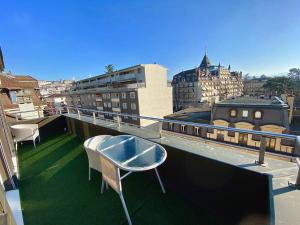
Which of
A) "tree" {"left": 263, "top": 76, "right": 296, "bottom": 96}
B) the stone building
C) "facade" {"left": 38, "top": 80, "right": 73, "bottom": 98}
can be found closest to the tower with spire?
"tree" {"left": 263, "top": 76, "right": 296, "bottom": 96}

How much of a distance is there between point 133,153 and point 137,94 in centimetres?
1807

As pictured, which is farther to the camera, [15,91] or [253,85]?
[253,85]

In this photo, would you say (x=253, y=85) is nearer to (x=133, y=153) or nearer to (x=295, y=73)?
(x=295, y=73)

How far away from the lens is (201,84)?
38.8m

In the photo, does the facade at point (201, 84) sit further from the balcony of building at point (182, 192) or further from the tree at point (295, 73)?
the balcony of building at point (182, 192)

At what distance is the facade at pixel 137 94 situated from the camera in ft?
67.1

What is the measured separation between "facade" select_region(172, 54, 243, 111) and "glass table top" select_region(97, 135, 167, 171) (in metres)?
36.3

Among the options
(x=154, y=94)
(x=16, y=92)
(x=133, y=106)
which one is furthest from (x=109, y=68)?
(x=16, y=92)

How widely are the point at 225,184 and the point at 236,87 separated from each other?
62.8 meters

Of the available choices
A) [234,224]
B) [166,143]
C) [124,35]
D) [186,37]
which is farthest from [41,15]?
[186,37]

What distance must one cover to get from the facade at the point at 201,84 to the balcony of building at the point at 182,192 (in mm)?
36246

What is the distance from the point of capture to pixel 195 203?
1838 millimetres

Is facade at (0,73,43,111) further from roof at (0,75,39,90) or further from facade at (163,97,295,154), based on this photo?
facade at (163,97,295,154)

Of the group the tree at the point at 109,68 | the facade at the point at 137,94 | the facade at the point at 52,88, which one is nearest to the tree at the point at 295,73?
the facade at the point at 137,94
